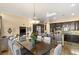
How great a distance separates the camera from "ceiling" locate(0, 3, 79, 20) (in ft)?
7.22

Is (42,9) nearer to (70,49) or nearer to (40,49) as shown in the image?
(40,49)

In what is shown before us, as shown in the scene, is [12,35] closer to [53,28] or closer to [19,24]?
[19,24]

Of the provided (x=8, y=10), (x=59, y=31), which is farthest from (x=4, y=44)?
(x=59, y=31)

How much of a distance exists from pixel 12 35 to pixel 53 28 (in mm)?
913

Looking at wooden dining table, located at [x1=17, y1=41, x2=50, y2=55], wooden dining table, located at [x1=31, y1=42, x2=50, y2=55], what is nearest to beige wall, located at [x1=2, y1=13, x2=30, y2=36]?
wooden dining table, located at [x1=17, y1=41, x2=50, y2=55]

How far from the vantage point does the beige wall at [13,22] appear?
2262mm

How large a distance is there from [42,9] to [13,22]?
0.69 meters

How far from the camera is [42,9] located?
2.24m

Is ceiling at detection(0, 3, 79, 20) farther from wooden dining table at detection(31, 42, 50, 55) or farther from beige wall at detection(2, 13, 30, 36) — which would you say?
wooden dining table at detection(31, 42, 50, 55)

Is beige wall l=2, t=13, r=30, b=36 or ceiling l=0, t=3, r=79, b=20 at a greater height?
ceiling l=0, t=3, r=79, b=20

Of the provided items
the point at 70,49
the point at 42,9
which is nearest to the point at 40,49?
the point at 70,49

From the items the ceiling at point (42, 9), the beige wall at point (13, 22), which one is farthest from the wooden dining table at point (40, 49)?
the ceiling at point (42, 9)

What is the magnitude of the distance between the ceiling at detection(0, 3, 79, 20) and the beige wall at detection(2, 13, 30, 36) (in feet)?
0.33

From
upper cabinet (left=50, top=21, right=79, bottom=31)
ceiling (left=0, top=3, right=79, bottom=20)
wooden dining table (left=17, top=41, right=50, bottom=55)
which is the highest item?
Result: ceiling (left=0, top=3, right=79, bottom=20)
